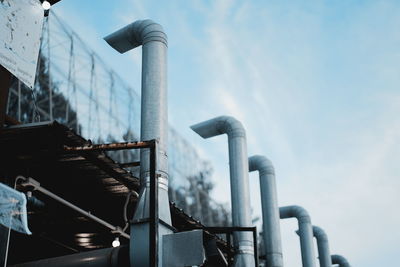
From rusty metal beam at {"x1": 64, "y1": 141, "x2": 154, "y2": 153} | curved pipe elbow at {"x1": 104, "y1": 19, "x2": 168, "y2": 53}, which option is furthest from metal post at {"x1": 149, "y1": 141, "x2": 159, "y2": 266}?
curved pipe elbow at {"x1": 104, "y1": 19, "x2": 168, "y2": 53}

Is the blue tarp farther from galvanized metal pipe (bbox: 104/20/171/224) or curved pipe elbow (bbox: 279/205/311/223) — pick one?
curved pipe elbow (bbox: 279/205/311/223)

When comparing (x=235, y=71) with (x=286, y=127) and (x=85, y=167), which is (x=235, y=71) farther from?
(x=85, y=167)

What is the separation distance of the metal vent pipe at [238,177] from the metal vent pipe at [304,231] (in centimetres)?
470

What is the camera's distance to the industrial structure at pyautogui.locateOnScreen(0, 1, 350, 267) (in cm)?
737

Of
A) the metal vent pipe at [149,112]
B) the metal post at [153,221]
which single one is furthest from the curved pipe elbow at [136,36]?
the metal post at [153,221]

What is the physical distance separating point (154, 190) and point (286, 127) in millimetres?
18644

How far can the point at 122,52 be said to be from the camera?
1168 centimetres

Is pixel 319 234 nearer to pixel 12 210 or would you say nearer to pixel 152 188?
pixel 152 188

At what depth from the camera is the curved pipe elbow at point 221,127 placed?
546 inches

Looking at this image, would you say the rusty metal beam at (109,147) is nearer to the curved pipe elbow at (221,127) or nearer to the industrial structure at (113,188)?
the industrial structure at (113,188)

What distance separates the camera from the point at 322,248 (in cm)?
1977

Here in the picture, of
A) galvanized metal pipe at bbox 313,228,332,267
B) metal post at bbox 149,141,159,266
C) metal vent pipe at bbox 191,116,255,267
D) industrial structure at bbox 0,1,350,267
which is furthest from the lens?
galvanized metal pipe at bbox 313,228,332,267

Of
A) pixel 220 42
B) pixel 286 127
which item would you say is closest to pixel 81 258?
pixel 220 42

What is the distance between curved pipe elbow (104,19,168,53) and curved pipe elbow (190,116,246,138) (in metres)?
3.72
